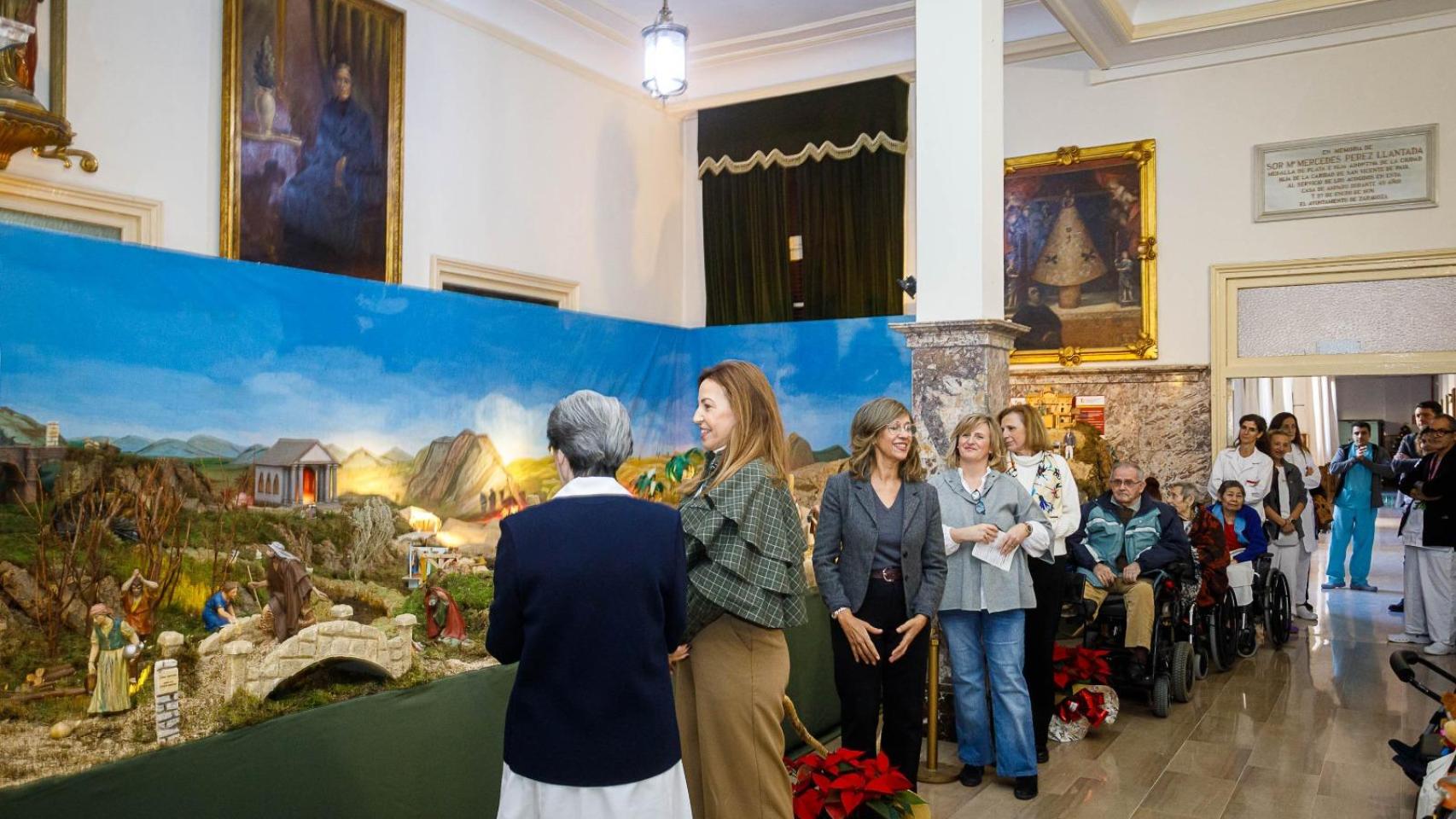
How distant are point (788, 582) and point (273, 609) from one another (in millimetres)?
2211

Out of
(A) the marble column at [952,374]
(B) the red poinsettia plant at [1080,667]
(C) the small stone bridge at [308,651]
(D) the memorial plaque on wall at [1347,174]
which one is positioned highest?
Answer: (D) the memorial plaque on wall at [1347,174]

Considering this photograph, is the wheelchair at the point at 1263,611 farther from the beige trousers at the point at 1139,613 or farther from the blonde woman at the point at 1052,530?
the blonde woman at the point at 1052,530

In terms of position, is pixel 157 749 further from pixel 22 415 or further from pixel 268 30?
pixel 268 30

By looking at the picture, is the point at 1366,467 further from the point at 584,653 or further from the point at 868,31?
the point at 584,653

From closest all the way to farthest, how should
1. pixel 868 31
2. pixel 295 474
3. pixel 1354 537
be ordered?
pixel 295 474 → pixel 868 31 → pixel 1354 537

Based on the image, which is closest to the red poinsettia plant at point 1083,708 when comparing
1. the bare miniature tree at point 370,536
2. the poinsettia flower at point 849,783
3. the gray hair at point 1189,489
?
the poinsettia flower at point 849,783

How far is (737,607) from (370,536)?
2.62 m

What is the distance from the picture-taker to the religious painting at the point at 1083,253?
28.8ft

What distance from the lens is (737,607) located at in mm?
2768

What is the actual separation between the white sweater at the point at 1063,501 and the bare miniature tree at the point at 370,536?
291cm

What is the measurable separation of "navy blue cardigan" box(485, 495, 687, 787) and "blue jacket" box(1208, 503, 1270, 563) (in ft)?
19.1

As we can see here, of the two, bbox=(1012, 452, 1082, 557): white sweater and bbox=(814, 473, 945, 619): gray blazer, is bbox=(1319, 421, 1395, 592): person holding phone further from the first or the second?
bbox=(814, 473, 945, 619): gray blazer

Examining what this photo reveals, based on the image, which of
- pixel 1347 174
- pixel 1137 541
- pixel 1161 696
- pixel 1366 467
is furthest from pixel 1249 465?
pixel 1161 696

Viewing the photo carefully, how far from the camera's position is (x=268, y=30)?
20.7 ft
